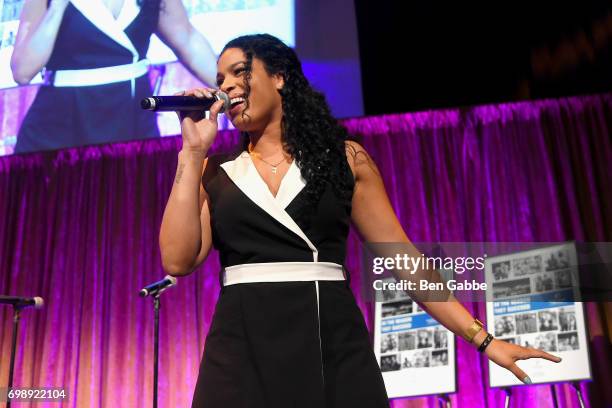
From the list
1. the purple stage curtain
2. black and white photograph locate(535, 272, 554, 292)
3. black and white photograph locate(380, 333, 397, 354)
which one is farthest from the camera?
the purple stage curtain

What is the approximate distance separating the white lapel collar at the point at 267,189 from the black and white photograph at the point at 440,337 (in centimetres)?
250

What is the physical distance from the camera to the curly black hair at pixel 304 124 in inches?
55.4

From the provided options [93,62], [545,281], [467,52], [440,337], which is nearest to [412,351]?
[440,337]

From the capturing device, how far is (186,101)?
4.69 feet

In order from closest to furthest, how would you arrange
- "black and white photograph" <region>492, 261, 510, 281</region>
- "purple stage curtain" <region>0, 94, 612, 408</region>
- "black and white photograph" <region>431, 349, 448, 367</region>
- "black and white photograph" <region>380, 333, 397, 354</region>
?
"black and white photograph" <region>492, 261, 510, 281</region>, "black and white photograph" <region>431, 349, 448, 367</region>, "black and white photograph" <region>380, 333, 397, 354</region>, "purple stage curtain" <region>0, 94, 612, 408</region>

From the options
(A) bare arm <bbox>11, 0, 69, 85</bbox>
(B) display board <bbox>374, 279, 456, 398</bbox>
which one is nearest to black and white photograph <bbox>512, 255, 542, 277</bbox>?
(B) display board <bbox>374, 279, 456, 398</bbox>

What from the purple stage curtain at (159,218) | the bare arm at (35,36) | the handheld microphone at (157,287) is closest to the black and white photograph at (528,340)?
the purple stage curtain at (159,218)

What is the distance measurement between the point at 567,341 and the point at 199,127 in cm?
263

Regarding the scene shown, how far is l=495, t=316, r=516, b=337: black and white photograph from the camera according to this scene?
351 centimetres

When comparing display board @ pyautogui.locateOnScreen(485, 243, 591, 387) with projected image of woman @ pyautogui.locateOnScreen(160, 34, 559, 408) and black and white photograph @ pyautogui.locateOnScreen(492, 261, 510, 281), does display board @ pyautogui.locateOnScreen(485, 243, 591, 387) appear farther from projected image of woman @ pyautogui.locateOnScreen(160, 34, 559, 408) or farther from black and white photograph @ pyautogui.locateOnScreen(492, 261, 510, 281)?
projected image of woman @ pyautogui.locateOnScreen(160, 34, 559, 408)

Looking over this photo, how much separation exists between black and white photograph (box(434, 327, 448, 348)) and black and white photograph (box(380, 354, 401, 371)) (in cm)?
23

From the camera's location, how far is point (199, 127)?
4.67ft

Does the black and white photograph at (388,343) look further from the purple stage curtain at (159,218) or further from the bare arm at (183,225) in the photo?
the bare arm at (183,225)

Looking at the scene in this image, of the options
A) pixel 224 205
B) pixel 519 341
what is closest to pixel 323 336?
pixel 224 205
